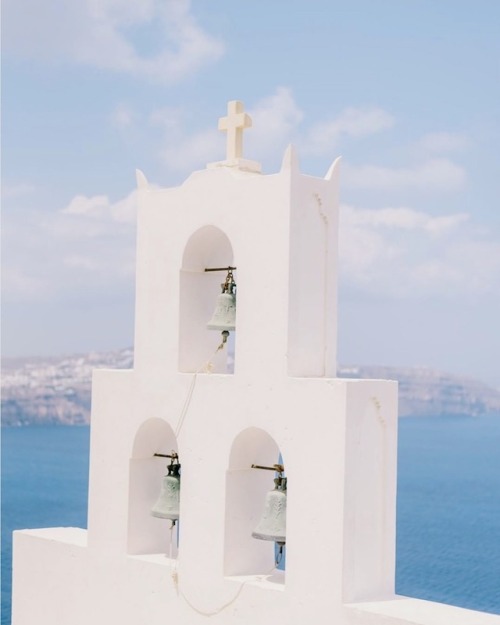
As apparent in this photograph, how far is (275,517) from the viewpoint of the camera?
26.0 ft

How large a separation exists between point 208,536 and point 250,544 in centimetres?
31

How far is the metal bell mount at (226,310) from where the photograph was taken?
329 inches

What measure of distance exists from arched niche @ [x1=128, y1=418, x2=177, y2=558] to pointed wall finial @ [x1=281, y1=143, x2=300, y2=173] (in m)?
2.15

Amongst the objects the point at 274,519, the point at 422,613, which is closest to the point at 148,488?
the point at 274,519

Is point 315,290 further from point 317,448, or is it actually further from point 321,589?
point 321,589

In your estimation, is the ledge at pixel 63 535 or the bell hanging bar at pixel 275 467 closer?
the bell hanging bar at pixel 275 467

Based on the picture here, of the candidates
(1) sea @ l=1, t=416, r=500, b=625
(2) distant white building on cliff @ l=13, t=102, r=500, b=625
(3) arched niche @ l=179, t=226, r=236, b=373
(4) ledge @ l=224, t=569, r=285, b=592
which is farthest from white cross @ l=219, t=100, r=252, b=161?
(1) sea @ l=1, t=416, r=500, b=625

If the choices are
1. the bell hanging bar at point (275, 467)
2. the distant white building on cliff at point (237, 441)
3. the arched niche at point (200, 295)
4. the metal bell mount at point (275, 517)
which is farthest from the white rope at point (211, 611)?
the arched niche at point (200, 295)

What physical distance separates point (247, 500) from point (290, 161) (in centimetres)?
235

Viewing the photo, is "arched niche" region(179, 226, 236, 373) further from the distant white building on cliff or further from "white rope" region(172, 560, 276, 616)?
"white rope" region(172, 560, 276, 616)

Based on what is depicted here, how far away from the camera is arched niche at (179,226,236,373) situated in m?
8.56

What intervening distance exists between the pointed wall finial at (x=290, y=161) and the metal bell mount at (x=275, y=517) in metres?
2.07

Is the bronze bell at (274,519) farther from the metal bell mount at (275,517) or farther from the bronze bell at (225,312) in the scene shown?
the bronze bell at (225,312)

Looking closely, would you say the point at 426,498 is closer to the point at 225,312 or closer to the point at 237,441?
the point at 225,312
